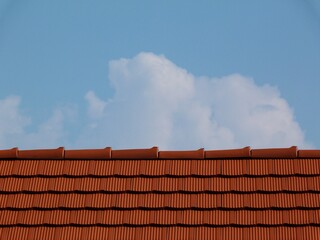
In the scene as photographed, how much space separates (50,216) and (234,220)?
2.57 meters

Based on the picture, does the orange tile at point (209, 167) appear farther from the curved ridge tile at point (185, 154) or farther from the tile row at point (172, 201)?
the tile row at point (172, 201)

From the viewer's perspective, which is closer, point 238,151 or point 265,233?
point 265,233

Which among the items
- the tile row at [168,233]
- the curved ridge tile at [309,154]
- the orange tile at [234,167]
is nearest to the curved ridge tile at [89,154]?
the tile row at [168,233]

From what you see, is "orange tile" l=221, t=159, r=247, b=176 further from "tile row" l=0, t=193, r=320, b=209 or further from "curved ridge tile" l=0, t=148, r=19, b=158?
"curved ridge tile" l=0, t=148, r=19, b=158

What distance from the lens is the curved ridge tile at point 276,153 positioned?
1041 centimetres

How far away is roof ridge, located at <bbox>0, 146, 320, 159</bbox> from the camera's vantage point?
34.2ft

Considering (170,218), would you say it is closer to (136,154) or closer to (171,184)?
(171,184)

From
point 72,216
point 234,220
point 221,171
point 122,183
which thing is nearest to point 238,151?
point 221,171

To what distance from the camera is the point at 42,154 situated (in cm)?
1071

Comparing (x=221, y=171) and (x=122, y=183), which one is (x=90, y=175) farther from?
(x=221, y=171)

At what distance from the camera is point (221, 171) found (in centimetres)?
1030

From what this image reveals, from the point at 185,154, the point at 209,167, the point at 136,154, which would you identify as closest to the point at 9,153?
the point at 136,154

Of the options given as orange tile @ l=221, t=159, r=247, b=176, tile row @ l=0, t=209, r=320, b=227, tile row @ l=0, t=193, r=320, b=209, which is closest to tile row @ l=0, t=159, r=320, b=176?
orange tile @ l=221, t=159, r=247, b=176

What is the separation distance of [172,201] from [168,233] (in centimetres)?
48
